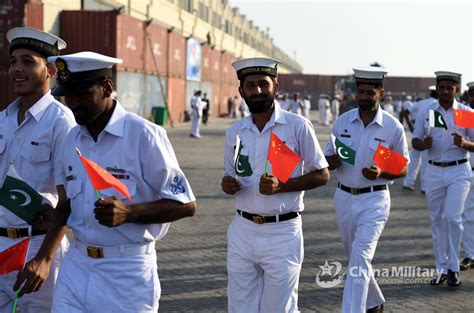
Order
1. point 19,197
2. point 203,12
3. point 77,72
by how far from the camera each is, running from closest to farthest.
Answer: point 77,72
point 19,197
point 203,12

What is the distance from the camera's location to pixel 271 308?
472cm

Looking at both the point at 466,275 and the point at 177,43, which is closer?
the point at 466,275

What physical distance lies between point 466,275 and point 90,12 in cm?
2460

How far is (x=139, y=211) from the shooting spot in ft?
11.1

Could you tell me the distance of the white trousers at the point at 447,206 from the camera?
758 cm

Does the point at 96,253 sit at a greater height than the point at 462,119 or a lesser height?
lesser

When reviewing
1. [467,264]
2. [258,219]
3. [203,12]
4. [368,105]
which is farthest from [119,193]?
[203,12]

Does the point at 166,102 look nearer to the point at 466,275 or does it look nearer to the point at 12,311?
the point at 466,275

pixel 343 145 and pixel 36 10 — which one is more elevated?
pixel 36 10

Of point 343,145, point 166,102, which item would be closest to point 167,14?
point 166,102

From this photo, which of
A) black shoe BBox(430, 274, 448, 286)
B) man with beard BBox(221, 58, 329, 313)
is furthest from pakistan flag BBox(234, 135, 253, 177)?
black shoe BBox(430, 274, 448, 286)

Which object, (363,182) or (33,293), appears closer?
(33,293)

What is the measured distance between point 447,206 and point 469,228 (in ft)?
3.61

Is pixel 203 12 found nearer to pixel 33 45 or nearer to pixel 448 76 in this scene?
pixel 448 76
